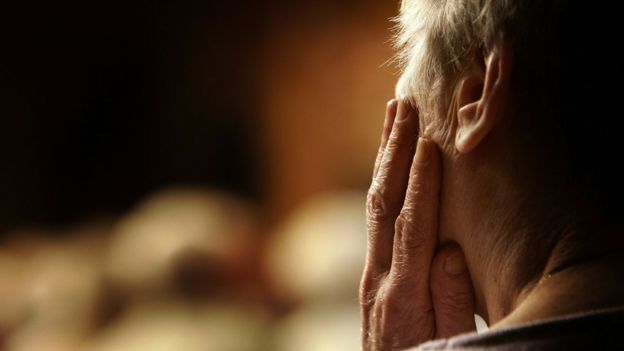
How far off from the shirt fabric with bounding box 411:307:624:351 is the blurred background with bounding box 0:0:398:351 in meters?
1.93

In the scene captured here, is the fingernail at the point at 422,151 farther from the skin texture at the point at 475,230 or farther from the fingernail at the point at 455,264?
the fingernail at the point at 455,264

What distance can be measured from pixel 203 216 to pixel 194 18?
701 millimetres

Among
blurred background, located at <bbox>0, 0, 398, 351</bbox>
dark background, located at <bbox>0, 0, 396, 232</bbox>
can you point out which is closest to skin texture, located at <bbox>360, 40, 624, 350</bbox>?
blurred background, located at <bbox>0, 0, 398, 351</bbox>

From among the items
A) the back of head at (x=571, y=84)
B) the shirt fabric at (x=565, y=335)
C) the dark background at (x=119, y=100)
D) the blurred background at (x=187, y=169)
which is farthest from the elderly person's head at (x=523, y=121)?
the dark background at (x=119, y=100)

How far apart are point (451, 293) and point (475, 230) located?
126mm

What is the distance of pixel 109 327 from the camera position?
2682 mm

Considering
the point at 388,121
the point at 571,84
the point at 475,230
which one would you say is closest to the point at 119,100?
the point at 388,121

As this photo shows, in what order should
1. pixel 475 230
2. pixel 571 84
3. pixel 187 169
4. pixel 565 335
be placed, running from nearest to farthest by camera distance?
pixel 565 335 → pixel 571 84 → pixel 475 230 → pixel 187 169

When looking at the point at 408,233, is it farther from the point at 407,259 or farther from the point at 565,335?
the point at 565,335

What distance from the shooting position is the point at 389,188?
1.00 metres

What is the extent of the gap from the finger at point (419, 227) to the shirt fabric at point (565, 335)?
12.0 inches

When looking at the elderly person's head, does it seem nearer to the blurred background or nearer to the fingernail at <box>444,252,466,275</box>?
the fingernail at <box>444,252,466,275</box>

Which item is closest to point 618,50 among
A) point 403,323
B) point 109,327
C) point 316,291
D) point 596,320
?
point 596,320

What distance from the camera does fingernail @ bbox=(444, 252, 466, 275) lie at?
3.00 ft
